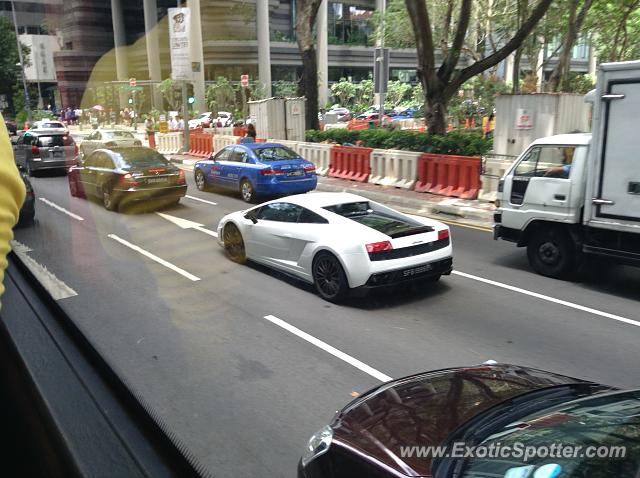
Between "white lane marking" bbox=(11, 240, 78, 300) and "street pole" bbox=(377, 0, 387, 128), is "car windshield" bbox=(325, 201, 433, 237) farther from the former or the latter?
"street pole" bbox=(377, 0, 387, 128)

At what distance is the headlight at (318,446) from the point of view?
2.81 m

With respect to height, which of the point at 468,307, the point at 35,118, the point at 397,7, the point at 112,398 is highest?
the point at 397,7

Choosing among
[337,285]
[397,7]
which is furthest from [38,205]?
[397,7]

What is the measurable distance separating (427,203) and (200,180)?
646 cm

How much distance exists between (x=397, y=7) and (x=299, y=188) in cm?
3005

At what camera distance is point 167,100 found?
113 feet

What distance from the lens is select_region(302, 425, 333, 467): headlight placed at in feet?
9.22

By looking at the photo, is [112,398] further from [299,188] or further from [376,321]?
[299,188]

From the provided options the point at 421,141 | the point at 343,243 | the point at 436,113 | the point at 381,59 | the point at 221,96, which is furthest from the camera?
the point at 221,96

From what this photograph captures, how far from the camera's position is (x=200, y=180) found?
615 inches

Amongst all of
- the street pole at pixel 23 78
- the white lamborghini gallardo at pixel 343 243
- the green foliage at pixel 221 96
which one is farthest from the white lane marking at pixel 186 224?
the green foliage at pixel 221 96

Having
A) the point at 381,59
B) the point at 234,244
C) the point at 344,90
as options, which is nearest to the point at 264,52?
the point at 344,90

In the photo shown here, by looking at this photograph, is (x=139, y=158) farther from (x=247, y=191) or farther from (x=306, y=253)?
(x=306, y=253)

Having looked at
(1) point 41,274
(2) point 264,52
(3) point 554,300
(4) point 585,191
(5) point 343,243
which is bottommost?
(3) point 554,300
